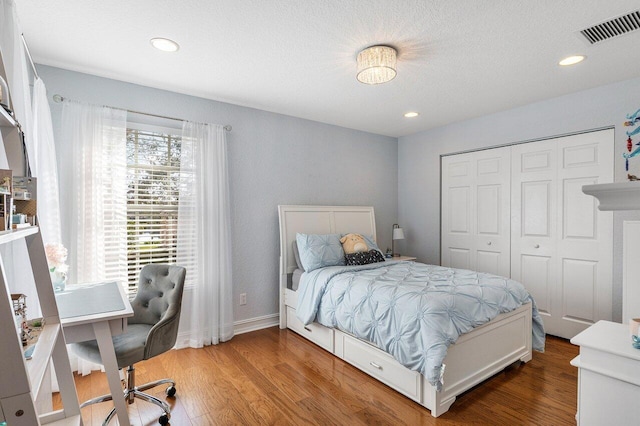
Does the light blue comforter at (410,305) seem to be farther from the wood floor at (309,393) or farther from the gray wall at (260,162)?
the gray wall at (260,162)

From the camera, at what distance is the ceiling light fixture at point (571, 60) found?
8.35 feet

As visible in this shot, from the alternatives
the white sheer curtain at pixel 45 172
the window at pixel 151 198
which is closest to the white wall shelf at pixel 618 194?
the white sheer curtain at pixel 45 172

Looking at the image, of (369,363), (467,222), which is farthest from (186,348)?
(467,222)

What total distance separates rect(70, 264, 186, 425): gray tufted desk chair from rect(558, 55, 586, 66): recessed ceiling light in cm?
333

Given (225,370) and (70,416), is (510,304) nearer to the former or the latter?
(225,370)

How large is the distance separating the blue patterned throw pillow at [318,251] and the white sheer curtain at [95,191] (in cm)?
169

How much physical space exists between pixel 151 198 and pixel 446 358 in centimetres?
289

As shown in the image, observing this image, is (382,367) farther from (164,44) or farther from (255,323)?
(164,44)

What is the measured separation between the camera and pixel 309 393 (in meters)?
2.41

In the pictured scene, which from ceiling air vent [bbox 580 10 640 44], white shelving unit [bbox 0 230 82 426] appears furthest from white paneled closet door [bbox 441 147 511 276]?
white shelving unit [bbox 0 230 82 426]

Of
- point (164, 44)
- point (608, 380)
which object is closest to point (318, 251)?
point (164, 44)

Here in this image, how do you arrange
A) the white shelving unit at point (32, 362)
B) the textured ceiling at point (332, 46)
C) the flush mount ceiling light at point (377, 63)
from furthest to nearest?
the flush mount ceiling light at point (377, 63), the textured ceiling at point (332, 46), the white shelving unit at point (32, 362)

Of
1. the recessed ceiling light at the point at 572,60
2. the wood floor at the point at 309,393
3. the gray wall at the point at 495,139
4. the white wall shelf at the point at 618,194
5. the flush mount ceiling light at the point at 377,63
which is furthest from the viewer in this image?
the gray wall at the point at 495,139

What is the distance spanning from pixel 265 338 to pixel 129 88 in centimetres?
280
